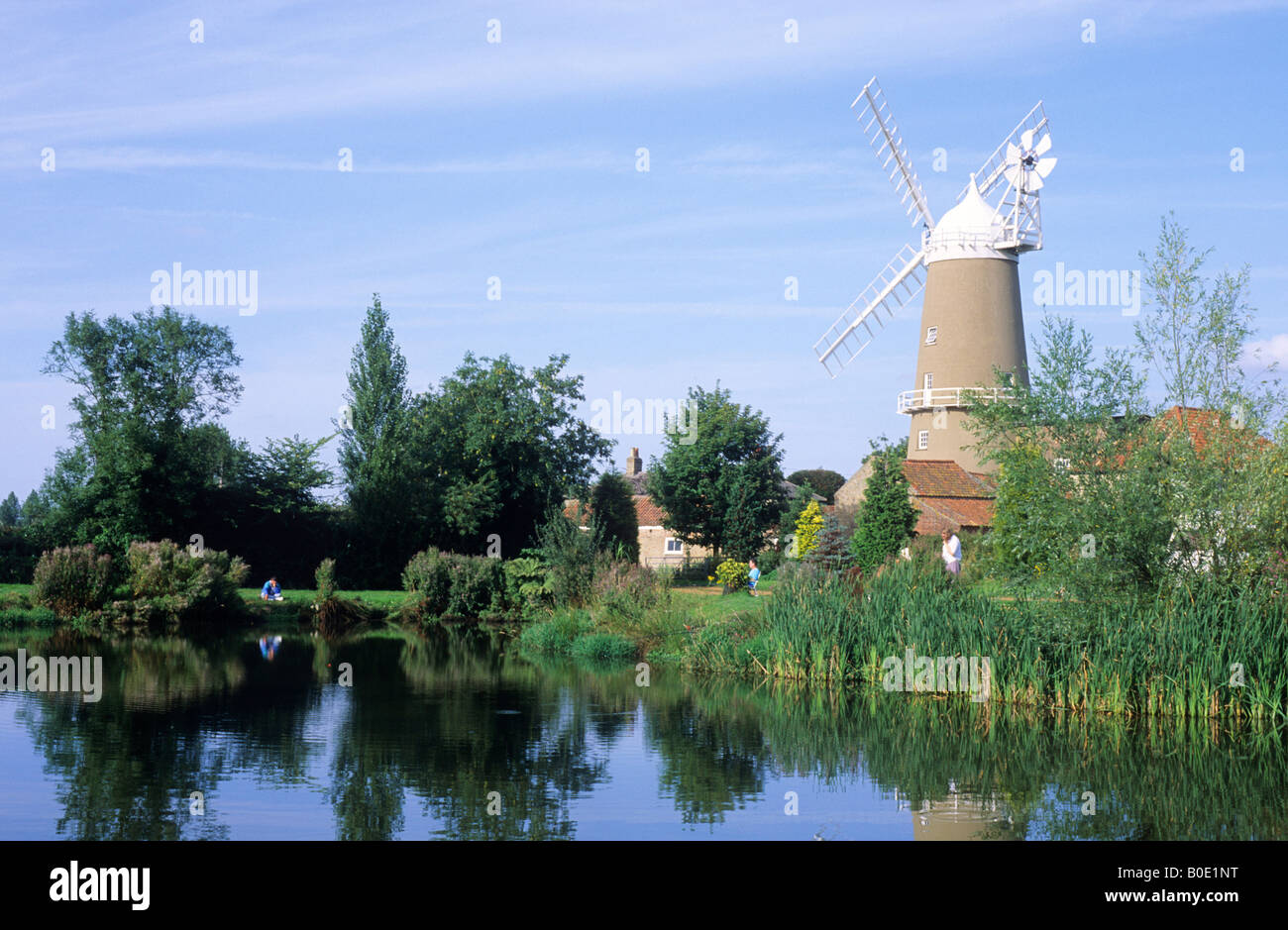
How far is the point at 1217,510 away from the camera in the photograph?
16188 millimetres

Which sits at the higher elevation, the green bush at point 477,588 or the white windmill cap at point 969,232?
the white windmill cap at point 969,232

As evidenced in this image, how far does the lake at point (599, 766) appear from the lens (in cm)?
973

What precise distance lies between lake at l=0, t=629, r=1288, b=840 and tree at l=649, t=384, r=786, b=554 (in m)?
23.6

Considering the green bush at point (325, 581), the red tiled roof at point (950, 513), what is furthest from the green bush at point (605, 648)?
the red tiled roof at point (950, 513)

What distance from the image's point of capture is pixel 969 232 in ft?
140

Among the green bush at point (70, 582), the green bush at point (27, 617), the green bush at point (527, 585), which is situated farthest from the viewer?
the green bush at point (527, 585)

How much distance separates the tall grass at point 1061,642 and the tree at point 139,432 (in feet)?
81.5

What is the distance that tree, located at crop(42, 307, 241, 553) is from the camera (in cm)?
3662

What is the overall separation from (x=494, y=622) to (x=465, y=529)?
7.48 meters

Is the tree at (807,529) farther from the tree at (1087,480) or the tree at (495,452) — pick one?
the tree at (1087,480)

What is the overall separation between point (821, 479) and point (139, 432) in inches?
2101

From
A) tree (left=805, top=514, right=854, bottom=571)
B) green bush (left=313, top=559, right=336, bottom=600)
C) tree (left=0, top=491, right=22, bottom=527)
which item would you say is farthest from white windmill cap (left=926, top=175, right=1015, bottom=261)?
tree (left=0, top=491, right=22, bottom=527)

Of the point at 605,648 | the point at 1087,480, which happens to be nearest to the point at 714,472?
the point at 605,648
